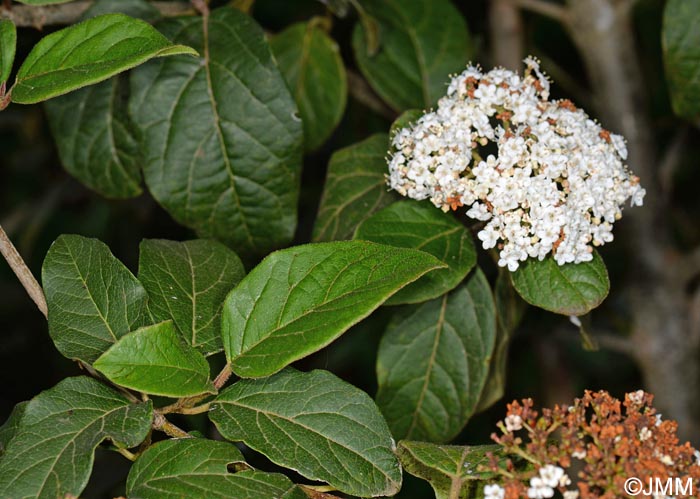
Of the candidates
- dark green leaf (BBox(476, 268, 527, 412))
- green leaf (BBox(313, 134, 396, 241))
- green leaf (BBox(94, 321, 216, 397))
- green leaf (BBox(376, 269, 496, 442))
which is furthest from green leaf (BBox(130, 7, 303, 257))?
green leaf (BBox(94, 321, 216, 397))

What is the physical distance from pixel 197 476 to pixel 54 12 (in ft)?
3.42

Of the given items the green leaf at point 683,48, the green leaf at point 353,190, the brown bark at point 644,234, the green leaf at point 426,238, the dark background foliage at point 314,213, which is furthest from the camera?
the dark background foliage at point 314,213

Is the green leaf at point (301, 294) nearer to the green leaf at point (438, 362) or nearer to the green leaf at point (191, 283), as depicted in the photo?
the green leaf at point (191, 283)

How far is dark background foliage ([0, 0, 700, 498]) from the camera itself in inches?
94.7

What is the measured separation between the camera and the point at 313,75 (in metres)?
1.99

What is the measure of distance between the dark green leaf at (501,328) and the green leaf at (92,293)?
2.17ft

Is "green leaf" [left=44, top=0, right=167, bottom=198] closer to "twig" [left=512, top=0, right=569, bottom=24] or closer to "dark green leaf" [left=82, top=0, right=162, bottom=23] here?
"dark green leaf" [left=82, top=0, right=162, bottom=23]

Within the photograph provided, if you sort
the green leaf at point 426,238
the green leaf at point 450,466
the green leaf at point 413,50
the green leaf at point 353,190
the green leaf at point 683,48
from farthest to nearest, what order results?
1. the green leaf at point 413,50
2. the green leaf at point 683,48
3. the green leaf at point 353,190
4. the green leaf at point 426,238
5. the green leaf at point 450,466

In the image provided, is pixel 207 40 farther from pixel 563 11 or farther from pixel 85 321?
pixel 563 11

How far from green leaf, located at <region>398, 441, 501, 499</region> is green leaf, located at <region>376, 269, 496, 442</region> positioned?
13.0 inches

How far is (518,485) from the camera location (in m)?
1.08

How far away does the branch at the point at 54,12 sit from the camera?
1.65 metres

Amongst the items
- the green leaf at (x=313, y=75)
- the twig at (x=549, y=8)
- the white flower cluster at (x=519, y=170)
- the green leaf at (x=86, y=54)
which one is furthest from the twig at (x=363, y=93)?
the green leaf at (x=86, y=54)

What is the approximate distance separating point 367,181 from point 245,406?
1.85ft
